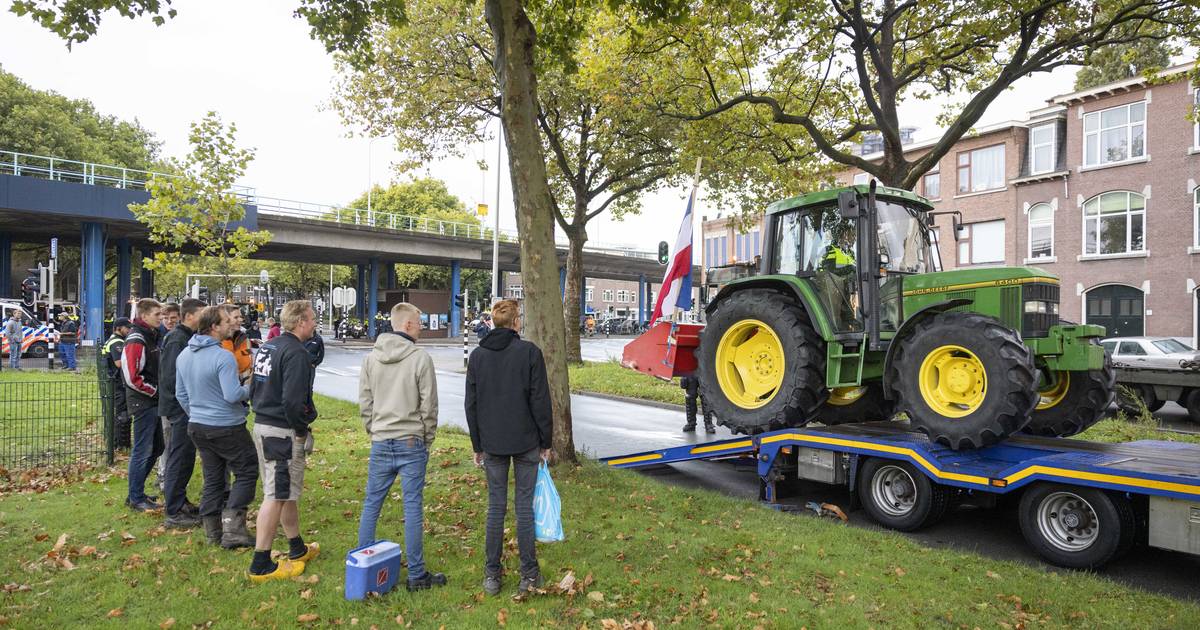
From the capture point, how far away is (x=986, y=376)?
5.80 m

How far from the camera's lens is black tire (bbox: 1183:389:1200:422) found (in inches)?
523

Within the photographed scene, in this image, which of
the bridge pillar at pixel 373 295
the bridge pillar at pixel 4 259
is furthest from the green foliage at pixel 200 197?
the bridge pillar at pixel 373 295

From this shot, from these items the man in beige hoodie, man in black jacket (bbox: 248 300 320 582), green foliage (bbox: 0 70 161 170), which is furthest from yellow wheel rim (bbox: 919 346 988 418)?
green foliage (bbox: 0 70 161 170)

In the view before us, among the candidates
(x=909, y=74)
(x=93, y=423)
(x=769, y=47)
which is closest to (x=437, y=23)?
(x=769, y=47)

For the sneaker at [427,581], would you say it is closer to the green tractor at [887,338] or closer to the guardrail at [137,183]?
the green tractor at [887,338]

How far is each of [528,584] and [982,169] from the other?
3211 cm

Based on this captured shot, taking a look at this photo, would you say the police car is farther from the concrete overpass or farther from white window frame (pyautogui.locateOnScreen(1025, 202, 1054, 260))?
white window frame (pyautogui.locateOnScreen(1025, 202, 1054, 260))

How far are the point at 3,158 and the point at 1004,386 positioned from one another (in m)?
41.4

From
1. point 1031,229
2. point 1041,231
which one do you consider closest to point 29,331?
point 1031,229

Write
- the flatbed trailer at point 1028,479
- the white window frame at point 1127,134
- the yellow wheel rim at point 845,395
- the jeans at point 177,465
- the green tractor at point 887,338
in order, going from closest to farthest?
the flatbed trailer at point 1028,479
the green tractor at point 887,338
the jeans at point 177,465
the yellow wheel rim at point 845,395
the white window frame at point 1127,134

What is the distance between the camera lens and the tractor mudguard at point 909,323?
636 cm

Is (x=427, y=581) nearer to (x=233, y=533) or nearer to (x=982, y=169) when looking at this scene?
(x=233, y=533)

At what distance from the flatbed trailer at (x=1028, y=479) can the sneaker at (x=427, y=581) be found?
349cm

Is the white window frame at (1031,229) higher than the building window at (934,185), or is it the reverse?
the building window at (934,185)
